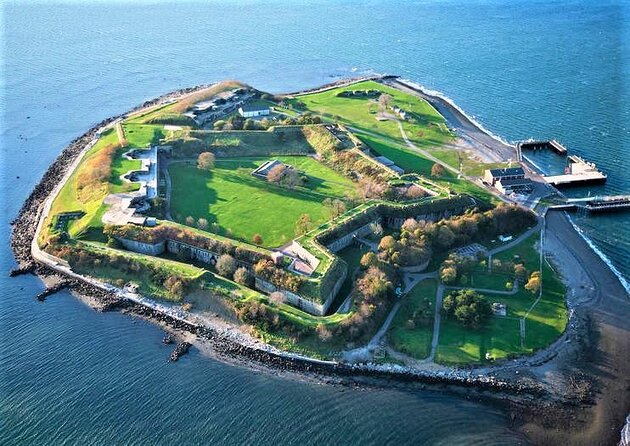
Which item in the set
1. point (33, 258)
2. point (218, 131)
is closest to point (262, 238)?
point (33, 258)

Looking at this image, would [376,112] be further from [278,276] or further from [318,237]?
[278,276]

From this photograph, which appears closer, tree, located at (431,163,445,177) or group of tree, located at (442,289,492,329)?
group of tree, located at (442,289,492,329)

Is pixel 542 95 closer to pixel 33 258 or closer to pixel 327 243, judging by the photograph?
pixel 327 243

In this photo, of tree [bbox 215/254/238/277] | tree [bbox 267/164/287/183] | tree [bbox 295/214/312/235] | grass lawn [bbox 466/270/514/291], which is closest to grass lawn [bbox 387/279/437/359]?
grass lawn [bbox 466/270/514/291]

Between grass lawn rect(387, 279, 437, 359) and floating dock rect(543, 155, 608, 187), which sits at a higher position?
floating dock rect(543, 155, 608, 187)

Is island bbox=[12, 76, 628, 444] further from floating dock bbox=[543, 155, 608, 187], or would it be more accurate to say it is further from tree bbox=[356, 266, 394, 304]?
floating dock bbox=[543, 155, 608, 187]

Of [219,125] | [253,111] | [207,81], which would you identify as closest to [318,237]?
[219,125]
